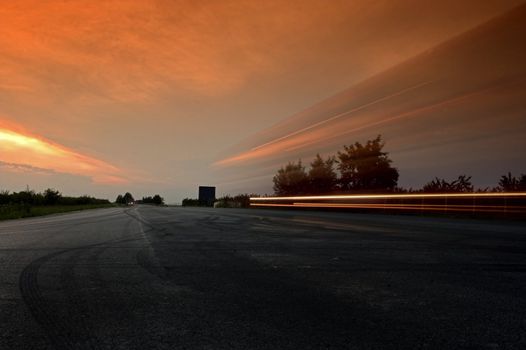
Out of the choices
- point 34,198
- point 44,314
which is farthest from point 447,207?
point 34,198

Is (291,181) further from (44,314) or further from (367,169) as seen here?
(44,314)

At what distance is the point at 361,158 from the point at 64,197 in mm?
52797

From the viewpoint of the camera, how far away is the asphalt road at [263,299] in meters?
2.83

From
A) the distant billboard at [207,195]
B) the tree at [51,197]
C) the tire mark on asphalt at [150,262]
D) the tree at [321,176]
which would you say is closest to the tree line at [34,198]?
the tree at [51,197]

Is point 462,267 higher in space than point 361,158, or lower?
lower

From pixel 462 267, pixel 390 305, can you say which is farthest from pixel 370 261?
pixel 390 305

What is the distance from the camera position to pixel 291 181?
62.6 metres

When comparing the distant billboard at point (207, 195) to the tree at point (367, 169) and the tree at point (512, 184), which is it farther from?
the tree at point (512, 184)

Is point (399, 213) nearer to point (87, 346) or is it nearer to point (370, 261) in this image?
point (370, 261)

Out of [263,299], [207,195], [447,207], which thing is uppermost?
[207,195]

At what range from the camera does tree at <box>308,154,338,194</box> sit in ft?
180

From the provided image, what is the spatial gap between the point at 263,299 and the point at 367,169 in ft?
151

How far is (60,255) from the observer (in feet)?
22.3

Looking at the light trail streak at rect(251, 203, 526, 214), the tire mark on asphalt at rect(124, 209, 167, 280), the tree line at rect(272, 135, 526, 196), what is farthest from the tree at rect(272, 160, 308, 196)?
the tire mark on asphalt at rect(124, 209, 167, 280)
